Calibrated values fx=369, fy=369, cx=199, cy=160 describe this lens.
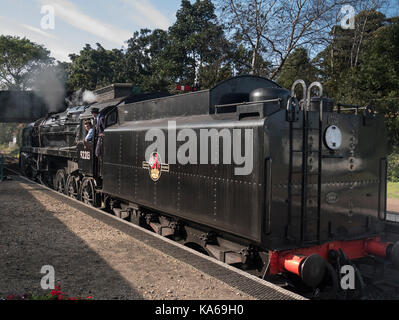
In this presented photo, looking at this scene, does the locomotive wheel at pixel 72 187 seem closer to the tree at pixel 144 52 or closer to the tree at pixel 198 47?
the tree at pixel 198 47

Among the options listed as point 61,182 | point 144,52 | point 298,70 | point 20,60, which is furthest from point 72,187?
point 20,60

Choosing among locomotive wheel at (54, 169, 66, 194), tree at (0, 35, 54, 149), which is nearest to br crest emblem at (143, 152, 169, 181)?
locomotive wheel at (54, 169, 66, 194)

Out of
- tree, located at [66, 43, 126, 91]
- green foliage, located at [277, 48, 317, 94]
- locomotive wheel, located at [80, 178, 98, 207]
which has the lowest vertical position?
locomotive wheel, located at [80, 178, 98, 207]

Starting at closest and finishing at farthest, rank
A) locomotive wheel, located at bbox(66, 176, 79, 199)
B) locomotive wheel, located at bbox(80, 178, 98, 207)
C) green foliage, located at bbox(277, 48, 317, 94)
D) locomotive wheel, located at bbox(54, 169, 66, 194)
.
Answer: locomotive wheel, located at bbox(80, 178, 98, 207) < locomotive wheel, located at bbox(66, 176, 79, 199) < locomotive wheel, located at bbox(54, 169, 66, 194) < green foliage, located at bbox(277, 48, 317, 94)

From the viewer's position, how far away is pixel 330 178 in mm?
5242

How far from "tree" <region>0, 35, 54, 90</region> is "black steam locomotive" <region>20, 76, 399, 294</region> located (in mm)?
48150

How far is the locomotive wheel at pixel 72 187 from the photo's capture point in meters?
11.9

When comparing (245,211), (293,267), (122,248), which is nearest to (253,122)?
(245,211)

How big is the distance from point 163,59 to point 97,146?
758 inches

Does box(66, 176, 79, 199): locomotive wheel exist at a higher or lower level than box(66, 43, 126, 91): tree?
lower

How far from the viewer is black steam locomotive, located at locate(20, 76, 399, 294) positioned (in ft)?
15.4

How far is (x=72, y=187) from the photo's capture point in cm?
1213

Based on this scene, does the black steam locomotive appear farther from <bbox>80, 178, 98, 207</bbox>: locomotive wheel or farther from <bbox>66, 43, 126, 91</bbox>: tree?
<bbox>66, 43, 126, 91</bbox>: tree
